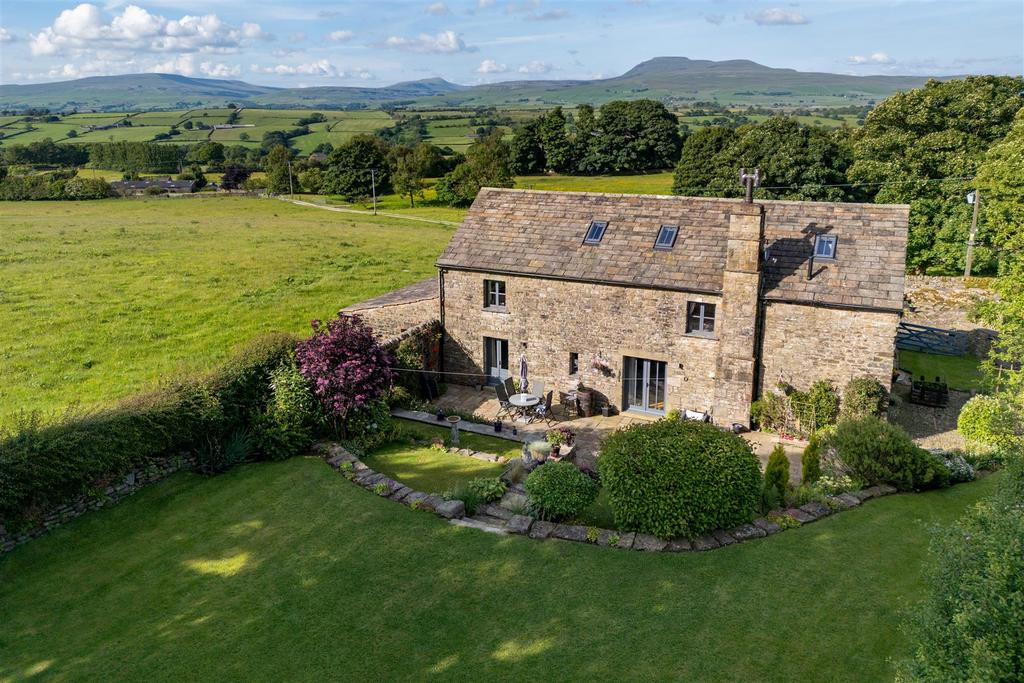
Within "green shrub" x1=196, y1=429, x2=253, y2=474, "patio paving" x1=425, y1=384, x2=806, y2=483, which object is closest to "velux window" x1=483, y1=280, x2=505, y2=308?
"patio paving" x1=425, y1=384, x2=806, y2=483

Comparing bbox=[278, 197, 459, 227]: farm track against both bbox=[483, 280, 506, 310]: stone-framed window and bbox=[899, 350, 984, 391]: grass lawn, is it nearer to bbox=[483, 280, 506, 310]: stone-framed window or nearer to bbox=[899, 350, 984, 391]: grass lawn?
bbox=[483, 280, 506, 310]: stone-framed window

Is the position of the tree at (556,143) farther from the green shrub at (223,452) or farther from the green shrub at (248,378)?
the green shrub at (223,452)

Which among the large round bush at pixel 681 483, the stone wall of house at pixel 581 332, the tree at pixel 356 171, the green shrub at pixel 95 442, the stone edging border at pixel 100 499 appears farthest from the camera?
the tree at pixel 356 171

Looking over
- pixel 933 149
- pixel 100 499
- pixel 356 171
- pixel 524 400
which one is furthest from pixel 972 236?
pixel 356 171

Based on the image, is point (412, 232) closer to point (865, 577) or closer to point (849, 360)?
point (849, 360)

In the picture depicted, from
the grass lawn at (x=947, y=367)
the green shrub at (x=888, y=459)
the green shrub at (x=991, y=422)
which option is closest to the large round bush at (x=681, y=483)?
the green shrub at (x=888, y=459)

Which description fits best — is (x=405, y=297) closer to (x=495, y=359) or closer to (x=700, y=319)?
(x=495, y=359)
